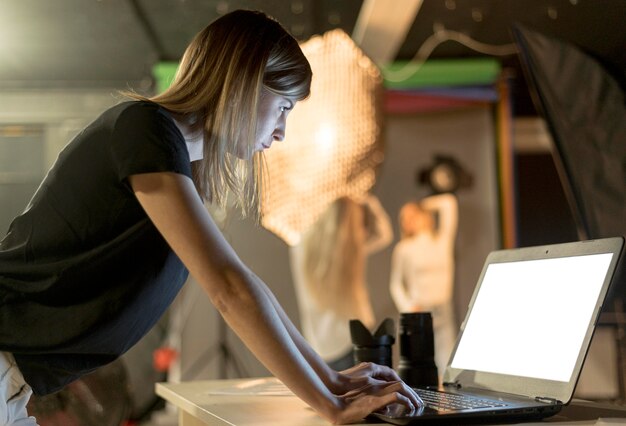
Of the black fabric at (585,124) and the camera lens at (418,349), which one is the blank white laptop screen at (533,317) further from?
the black fabric at (585,124)

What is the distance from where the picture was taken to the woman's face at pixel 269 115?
113cm

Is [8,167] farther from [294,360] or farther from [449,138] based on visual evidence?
[294,360]

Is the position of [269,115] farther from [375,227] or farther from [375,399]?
[375,227]

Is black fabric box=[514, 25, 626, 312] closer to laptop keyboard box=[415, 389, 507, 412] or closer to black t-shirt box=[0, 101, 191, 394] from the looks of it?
laptop keyboard box=[415, 389, 507, 412]

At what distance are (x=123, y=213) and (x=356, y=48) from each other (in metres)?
2.00

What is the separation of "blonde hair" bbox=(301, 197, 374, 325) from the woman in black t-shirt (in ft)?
12.8

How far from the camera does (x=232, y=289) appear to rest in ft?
3.18

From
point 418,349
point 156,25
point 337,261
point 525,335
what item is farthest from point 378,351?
point 156,25

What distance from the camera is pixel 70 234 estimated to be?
1.07m

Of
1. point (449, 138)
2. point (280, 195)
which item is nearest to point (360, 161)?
point (280, 195)

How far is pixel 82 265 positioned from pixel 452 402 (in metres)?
0.49

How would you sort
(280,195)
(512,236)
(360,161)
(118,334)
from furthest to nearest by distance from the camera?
(512,236) < (360,161) < (280,195) < (118,334)

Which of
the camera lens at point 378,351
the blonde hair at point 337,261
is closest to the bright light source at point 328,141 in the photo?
the camera lens at point 378,351

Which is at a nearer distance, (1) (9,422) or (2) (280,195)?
(1) (9,422)
